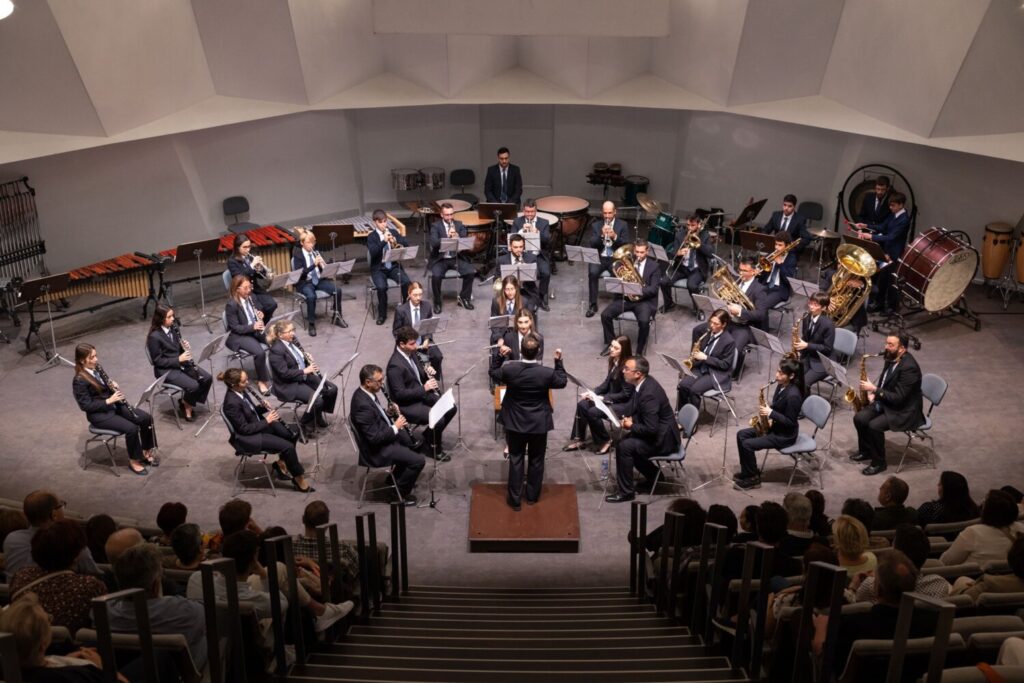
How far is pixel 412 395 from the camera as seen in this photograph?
9656 millimetres

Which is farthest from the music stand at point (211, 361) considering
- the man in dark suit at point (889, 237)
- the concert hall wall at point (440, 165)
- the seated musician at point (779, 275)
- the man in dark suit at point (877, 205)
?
the man in dark suit at point (877, 205)

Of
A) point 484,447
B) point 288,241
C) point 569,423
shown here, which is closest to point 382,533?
point 484,447

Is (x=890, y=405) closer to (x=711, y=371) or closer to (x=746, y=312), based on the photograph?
(x=711, y=371)

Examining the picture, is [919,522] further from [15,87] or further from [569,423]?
[15,87]

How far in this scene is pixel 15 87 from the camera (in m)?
12.6

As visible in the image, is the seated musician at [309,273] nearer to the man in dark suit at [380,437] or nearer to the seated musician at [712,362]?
the man in dark suit at [380,437]

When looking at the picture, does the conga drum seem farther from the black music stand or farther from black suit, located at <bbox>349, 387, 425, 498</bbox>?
the black music stand

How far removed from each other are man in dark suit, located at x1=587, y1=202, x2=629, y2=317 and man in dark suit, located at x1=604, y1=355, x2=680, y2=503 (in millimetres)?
4137

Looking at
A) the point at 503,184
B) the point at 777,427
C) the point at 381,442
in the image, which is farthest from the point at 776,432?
the point at 503,184

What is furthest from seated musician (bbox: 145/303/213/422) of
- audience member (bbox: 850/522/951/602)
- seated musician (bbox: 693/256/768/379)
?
audience member (bbox: 850/522/951/602)

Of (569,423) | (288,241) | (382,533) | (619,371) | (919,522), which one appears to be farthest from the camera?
(288,241)

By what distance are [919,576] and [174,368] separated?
25.1ft

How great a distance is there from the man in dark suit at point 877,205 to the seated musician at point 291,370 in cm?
779

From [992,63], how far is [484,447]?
8.14 m
